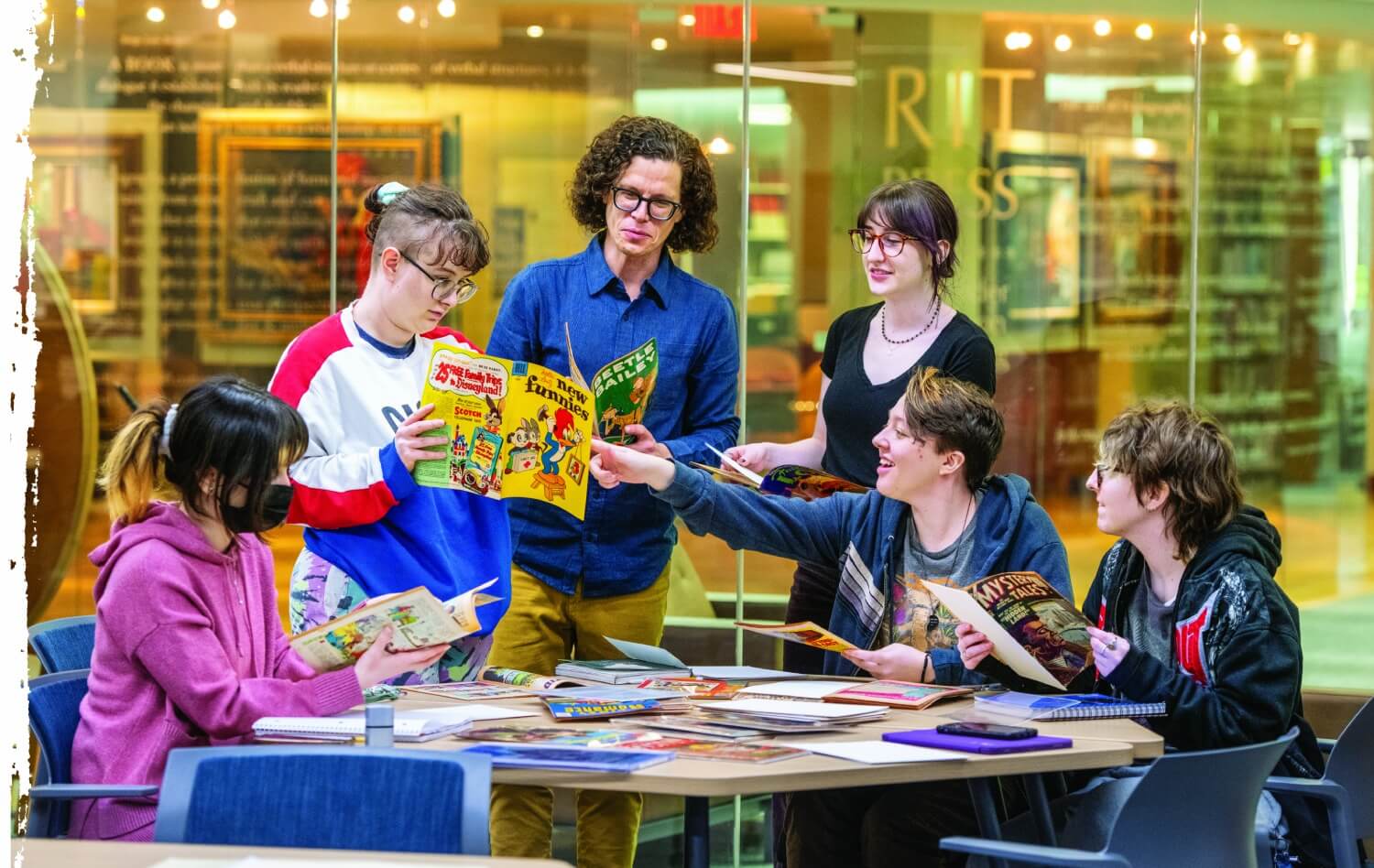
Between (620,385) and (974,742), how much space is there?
126 cm

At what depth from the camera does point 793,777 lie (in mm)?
2434

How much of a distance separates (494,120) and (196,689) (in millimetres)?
3741

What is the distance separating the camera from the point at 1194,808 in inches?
101

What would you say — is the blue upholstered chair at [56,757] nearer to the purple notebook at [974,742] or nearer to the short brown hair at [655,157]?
the purple notebook at [974,742]

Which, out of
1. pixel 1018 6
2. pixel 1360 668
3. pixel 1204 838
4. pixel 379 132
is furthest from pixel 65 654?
pixel 1360 668

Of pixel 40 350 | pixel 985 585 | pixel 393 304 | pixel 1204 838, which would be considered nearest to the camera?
pixel 1204 838

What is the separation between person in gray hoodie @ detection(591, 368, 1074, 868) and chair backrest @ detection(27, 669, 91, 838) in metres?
1.15

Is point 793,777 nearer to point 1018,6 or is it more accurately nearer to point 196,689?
point 196,689

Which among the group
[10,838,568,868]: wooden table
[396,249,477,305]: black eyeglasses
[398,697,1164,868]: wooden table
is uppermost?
[396,249,477,305]: black eyeglasses

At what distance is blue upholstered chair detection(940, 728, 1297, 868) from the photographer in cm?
251

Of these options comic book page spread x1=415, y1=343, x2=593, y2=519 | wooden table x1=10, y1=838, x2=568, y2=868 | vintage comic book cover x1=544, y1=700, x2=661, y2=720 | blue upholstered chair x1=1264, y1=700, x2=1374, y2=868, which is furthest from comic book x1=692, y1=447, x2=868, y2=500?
wooden table x1=10, y1=838, x2=568, y2=868

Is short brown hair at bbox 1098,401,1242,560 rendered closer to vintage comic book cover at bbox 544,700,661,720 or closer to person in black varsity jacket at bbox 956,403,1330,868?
person in black varsity jacket at bbox 956,403,1330,868

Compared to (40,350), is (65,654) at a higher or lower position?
lower

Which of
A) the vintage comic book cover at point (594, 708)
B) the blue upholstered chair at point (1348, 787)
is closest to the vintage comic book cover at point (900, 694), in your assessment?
the vintage comic book cover at point (594, 708)
